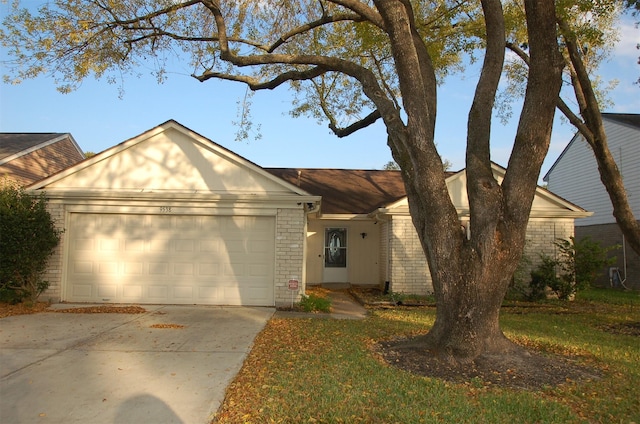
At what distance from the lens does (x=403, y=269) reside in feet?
47.3

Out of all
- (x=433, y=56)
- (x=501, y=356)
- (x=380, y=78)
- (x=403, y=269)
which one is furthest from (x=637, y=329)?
(x=380, y=78)

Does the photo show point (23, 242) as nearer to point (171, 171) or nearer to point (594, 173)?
point (171, 171)

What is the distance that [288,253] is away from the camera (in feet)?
37.6

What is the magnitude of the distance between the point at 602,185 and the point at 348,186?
1195cm

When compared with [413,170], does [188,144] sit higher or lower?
higher

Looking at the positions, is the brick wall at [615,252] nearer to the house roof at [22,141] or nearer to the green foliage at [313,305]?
the green foliage at [313,305]

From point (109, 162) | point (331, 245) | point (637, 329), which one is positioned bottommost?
point (637, 329)

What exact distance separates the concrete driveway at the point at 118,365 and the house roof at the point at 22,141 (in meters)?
11.0

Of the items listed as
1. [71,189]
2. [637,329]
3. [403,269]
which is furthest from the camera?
[403,269]

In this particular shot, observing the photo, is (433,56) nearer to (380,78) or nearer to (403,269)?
(380,78)

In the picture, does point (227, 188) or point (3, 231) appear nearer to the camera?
point (3, 231)

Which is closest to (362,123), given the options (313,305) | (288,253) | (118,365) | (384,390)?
(288,253)

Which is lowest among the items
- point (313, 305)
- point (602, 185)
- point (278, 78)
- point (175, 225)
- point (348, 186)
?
point (313, 305)

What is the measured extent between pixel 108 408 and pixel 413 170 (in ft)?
15.3
